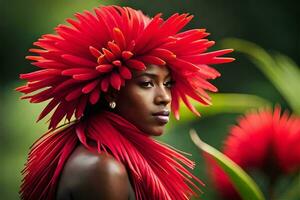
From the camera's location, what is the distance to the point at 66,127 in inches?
25.3

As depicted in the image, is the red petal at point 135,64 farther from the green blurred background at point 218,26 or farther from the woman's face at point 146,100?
the green blurred background at point 218,26

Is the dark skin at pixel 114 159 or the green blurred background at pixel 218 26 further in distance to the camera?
the green blurred background at pixel 218 26

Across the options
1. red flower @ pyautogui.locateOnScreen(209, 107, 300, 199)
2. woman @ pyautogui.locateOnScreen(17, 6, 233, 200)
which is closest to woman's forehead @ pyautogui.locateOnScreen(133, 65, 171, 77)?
woman @ pyautogui.locateOnScreen(17, 6, 233, 200)

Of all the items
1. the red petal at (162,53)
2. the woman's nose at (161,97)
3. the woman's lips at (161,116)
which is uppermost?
the red petal at (162,53)

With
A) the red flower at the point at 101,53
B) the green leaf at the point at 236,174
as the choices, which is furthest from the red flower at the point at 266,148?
the red flower at the point at 101,53

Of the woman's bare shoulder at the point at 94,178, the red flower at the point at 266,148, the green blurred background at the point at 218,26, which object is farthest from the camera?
the green blurred background at the point at 218,26

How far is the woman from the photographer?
59 cm

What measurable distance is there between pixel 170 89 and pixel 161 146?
0.06 metres

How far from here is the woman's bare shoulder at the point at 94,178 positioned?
1.88 feet

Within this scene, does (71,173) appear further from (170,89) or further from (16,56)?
(16,56)

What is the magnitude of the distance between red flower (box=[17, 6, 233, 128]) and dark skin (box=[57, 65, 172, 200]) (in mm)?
14

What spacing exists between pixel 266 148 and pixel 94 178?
31 cm

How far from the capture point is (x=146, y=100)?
617 mm

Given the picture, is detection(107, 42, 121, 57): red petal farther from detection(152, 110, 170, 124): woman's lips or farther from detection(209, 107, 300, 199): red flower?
detection(209, 107, 300, 199): red flower
